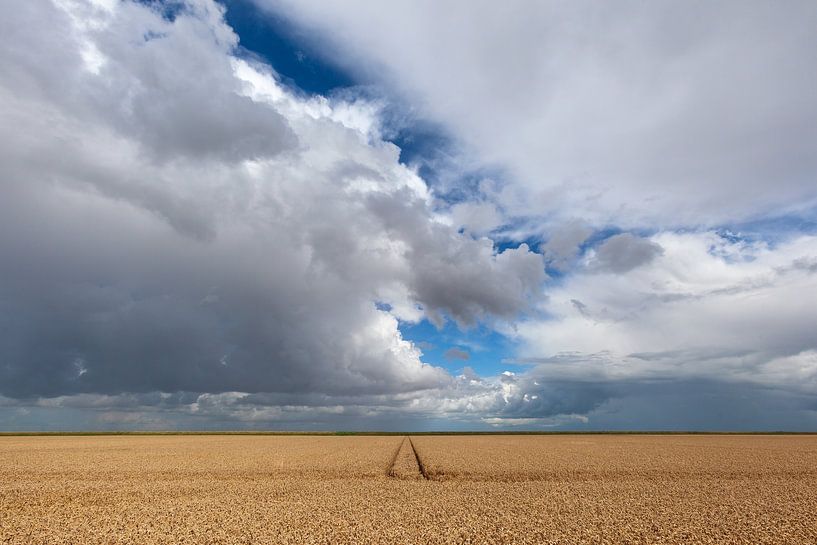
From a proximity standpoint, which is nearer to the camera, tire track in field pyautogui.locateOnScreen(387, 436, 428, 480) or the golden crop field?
the golden crop field

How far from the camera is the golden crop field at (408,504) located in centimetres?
1809

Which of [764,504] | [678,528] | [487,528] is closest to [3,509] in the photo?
[487,528]

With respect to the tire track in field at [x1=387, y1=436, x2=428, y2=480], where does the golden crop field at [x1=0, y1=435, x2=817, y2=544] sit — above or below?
below

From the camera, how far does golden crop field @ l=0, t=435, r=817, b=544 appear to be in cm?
1809

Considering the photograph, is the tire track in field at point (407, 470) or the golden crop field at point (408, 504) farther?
the tire track in field at point (407, 470)

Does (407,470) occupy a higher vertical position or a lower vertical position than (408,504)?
higher

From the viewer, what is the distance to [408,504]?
23.6 m

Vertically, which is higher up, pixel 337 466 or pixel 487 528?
pixel 337 466

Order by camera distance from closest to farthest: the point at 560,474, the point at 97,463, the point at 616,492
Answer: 1. the point at 616,492
2. the point at 560,474
3. the point at 97,463

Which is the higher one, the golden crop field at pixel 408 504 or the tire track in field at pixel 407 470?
the tire track in field at pixel 407 470

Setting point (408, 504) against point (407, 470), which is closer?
point (408, 504)

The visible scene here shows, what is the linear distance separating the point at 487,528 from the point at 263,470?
970 inches

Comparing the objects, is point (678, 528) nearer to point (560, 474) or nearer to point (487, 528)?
point (487, 528)

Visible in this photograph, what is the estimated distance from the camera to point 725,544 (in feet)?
55.6
